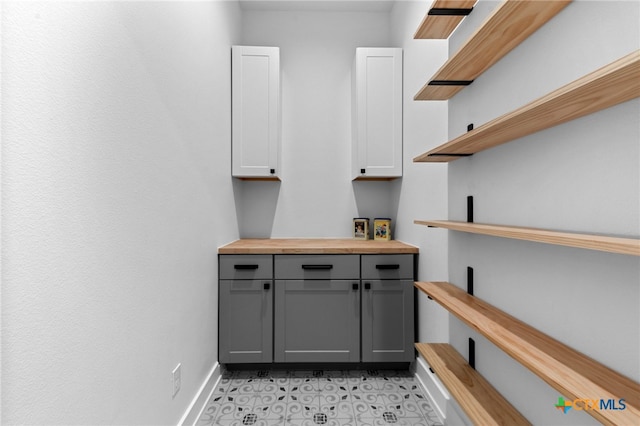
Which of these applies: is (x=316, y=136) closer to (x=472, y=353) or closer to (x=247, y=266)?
(x=247, y=266)

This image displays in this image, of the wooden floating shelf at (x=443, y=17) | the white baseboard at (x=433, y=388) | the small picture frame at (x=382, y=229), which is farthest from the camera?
the small picture frame at (x=382, y=229)

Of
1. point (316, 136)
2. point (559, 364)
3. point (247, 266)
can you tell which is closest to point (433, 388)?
point (559, 364)

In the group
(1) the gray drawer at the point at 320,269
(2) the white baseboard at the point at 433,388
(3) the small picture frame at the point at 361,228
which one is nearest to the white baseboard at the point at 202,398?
(1) the gray drawer at the point at 320,269

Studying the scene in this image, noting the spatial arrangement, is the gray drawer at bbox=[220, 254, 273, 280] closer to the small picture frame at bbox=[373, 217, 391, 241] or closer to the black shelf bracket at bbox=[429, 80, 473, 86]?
the small picture frame at bbox=[373, 217, 391, 241]

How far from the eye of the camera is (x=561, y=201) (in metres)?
0.88

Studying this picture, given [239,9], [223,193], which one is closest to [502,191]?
[223,193]

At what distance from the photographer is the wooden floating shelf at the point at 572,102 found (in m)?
0.55

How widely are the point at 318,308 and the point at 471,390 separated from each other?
3.65 feet

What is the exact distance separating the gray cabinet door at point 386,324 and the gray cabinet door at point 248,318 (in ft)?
2.30

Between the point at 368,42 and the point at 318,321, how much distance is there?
256 centimetres

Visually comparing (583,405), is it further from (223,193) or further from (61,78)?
(223,193)

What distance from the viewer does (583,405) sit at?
0.61m

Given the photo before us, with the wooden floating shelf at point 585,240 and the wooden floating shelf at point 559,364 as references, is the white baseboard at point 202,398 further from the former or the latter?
the wooden floating shelf at point 585,240

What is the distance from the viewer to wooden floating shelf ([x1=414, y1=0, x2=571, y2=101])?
2.83 ft
